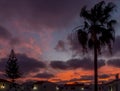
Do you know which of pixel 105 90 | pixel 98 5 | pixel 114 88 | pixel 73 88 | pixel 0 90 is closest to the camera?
pixel 98 5

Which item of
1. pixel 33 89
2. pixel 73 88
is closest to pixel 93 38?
pixel 33 89

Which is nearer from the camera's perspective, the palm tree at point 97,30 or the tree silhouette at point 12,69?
the palm tree at point 97,30

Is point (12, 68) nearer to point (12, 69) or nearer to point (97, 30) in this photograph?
point (12, 69)

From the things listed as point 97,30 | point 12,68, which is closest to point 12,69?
point 12,68

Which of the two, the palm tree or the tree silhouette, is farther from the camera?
the tree silhouette

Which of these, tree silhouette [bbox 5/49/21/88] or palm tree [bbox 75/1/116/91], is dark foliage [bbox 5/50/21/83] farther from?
palm tree [bbox 75/1/116/91]

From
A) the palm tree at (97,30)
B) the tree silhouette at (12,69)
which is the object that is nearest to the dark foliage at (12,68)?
the tree silhouette at (12,69)

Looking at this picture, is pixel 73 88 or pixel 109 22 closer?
pixel 109 22

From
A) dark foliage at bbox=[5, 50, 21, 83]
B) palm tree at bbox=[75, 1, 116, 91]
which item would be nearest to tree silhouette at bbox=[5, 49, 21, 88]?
dark foliage at bbox=[5, 50, 21, 83]

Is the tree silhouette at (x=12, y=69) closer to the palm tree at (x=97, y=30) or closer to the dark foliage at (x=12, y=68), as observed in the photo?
the dark foliage at (x=12, y=68)

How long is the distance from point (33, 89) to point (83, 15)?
7319cm

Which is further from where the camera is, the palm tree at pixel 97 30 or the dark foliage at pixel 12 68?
the dark foliage at pixel 12 68

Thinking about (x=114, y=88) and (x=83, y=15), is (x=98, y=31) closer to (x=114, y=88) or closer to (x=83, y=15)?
(x=83, y=15)

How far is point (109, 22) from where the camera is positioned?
1212 inches
